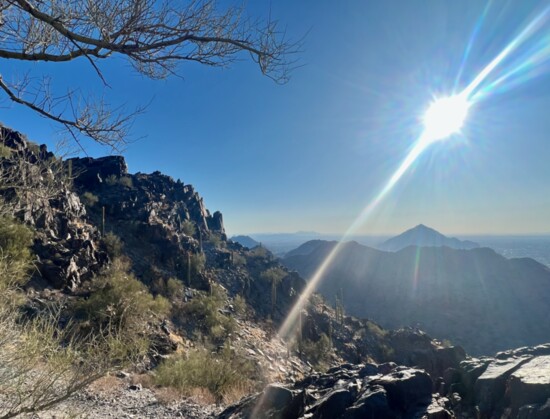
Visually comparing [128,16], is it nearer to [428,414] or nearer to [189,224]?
[428,414]

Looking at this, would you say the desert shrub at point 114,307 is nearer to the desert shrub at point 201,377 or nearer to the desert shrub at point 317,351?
the desert shrub at point 201,377

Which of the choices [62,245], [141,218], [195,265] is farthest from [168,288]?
[141,218]

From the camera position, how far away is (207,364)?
981cm

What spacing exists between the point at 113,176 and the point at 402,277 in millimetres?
71278

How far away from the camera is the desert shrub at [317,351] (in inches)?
987

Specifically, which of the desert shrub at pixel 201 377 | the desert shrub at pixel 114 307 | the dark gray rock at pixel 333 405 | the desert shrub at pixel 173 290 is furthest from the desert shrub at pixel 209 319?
the dark gray rock at pixel 333 405

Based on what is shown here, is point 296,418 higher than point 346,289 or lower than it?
higher

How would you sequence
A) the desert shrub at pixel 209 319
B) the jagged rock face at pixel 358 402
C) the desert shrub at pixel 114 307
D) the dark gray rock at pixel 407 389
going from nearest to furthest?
the jagged rock face at pixel 358 402 → the dark gray rock at pixel 407 389 → the desert shrub at pixel 114 307 → the desert shrub at pixel 209 319

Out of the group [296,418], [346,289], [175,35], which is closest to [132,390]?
[296,418]

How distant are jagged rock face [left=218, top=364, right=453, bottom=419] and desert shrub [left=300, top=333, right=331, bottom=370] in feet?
64.6

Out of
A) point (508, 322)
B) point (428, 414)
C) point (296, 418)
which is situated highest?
point (428, 414)

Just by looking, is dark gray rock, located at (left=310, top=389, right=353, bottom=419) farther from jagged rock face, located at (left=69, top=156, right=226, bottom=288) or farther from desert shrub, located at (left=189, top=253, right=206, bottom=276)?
desert shrub, located at (left=189, top=253, right=206, bottom=276)

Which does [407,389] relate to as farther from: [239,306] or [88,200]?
[88,200]

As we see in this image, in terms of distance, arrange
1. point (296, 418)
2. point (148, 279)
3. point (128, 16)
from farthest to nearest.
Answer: point (148, 279)
point (296, 418)
point (128, 16)
